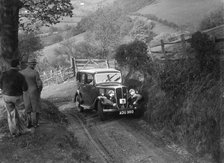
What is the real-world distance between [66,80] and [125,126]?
875 inches

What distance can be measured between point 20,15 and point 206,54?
11421 millimetres

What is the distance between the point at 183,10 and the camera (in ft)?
103

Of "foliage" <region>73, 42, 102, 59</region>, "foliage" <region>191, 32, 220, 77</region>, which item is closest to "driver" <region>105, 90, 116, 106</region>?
"foliage" <region>191, 32, 220, 77</region>

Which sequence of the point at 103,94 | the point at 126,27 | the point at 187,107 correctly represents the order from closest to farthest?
1. the point at 187,107
2. the point at 103,94
3. the point at 126,27

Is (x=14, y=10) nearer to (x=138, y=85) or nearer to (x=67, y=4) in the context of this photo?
(x=67, y=4)

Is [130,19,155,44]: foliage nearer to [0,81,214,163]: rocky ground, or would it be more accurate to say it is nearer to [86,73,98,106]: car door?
[86,73,98,106]: car door

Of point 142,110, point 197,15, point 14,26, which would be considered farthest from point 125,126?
point 197,15

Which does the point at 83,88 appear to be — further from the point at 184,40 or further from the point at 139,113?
the point at 184,40

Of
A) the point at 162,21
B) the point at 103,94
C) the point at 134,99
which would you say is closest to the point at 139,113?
the point at 134,99

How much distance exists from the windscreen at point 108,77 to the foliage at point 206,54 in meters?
5.36

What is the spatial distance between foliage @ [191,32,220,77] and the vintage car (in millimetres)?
3952

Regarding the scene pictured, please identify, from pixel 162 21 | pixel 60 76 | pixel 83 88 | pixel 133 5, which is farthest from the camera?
pixel 133 5

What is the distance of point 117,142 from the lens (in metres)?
11.4

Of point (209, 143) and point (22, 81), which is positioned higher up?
point (22, 81)
